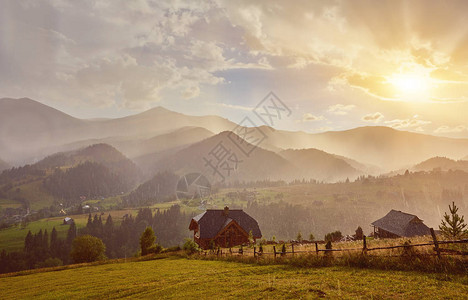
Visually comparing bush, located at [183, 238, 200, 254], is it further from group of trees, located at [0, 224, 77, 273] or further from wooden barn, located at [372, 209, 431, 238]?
group of trees, located at [0, 224, 77, 273]

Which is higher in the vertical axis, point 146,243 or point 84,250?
point 146,243

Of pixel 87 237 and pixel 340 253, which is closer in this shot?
pixel 340 253

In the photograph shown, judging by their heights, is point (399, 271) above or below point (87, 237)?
above

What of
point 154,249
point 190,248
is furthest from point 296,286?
point 154,249

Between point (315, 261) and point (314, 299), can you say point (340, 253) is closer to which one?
point (315, 261)

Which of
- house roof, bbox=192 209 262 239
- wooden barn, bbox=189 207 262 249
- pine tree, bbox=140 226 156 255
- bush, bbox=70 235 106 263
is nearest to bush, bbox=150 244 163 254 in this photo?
pine tree, bbox=140 226 156 255

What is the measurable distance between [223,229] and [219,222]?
12.5ft

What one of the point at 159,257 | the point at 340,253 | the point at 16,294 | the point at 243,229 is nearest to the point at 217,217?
the point at 243,229

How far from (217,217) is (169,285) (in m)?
54.1

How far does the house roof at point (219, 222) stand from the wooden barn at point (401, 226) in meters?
41.3

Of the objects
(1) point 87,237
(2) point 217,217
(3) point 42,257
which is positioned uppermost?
(2) point 217,217

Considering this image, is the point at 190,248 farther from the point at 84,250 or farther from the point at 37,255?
the point at 37,255

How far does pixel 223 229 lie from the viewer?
7119 centimetres

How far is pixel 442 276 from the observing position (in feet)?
50.0
